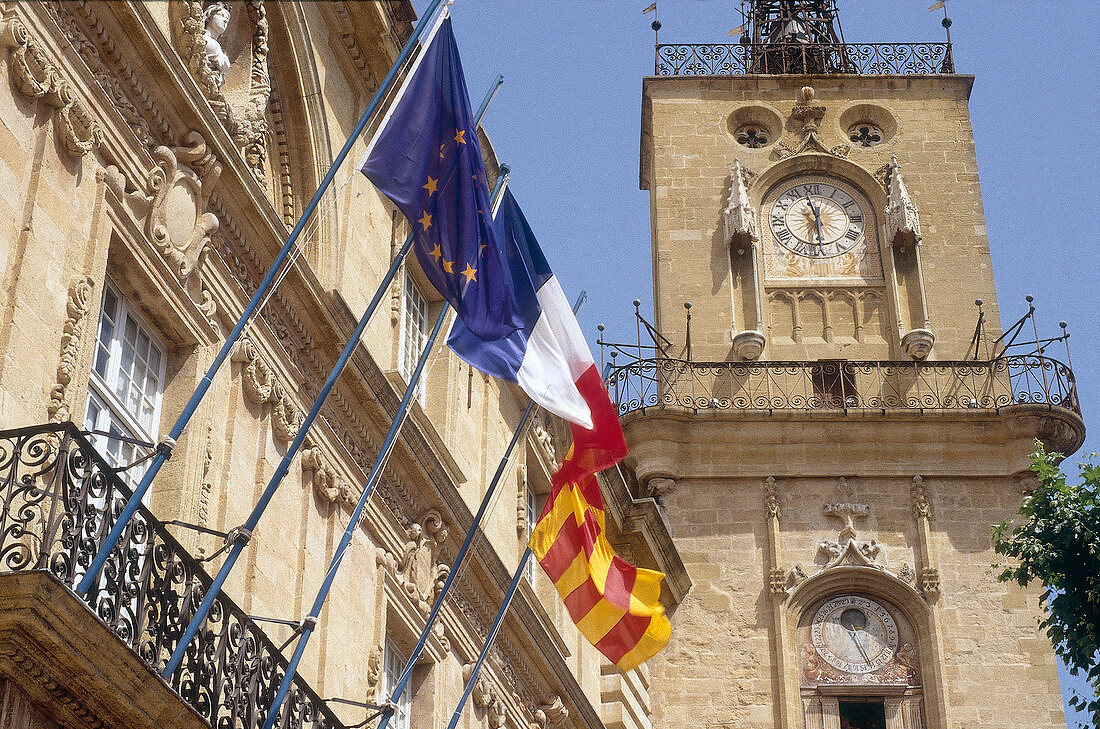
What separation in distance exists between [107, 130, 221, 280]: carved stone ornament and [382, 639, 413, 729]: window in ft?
15.6

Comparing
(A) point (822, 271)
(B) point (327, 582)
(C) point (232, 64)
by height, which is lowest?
(B) point (327, 582)

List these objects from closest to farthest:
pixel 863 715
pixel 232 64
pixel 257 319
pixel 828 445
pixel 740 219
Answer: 1. pixel 257 319
2. pixel 232 64
3. pixel 863 715
4. pixel 828 445
5. pixel 740 219

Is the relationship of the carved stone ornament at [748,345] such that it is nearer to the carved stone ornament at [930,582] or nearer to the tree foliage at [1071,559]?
the carved stone ornament at [930,582]

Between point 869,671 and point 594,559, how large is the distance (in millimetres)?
9643

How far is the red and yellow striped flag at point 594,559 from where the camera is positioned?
55.3 feet

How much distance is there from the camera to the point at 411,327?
18.8 m

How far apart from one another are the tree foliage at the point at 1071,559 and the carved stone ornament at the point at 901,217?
1092 centimetres

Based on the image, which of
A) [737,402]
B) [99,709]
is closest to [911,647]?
[737,402]

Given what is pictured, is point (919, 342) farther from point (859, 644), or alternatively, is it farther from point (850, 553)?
point (859, 644)

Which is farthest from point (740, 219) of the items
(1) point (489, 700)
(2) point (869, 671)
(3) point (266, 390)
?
(3) point (266, 390)

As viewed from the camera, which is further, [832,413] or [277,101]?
[832,413]

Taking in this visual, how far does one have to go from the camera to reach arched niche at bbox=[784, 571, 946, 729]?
25750 millimetres

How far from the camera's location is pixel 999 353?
2878 cm

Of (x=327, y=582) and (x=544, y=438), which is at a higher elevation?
(x=544, y=438)
